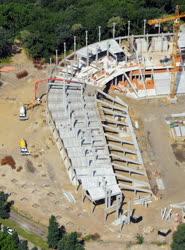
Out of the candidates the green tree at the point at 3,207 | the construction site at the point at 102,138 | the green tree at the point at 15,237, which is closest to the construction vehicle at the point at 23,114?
the construction site at the point at 102,138

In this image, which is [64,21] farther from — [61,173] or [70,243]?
[70,243]

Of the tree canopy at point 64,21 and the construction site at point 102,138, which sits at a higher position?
the tree canopy at point 64,21

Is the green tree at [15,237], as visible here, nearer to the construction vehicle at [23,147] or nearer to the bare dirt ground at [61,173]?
the bare dirt ground at [61,173]

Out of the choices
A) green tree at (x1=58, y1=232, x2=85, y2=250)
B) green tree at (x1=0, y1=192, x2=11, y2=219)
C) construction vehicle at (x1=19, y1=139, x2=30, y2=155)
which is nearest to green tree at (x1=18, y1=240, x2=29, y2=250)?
green tree at (x1=58, y1=232, x2=85, y2=250)

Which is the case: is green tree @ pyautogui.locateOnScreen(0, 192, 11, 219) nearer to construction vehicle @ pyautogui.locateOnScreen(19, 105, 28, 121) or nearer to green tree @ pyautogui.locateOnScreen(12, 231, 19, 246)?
green tree @ pyautogui.locateOnScreen(12, 231, 19, 246)

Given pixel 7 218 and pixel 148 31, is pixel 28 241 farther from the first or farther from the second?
pixel 148 31

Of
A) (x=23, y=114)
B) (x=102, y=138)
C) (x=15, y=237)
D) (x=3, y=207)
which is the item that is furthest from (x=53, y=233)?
(x=23, y=114)

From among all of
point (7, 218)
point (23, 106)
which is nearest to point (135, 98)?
point (23, 106)
